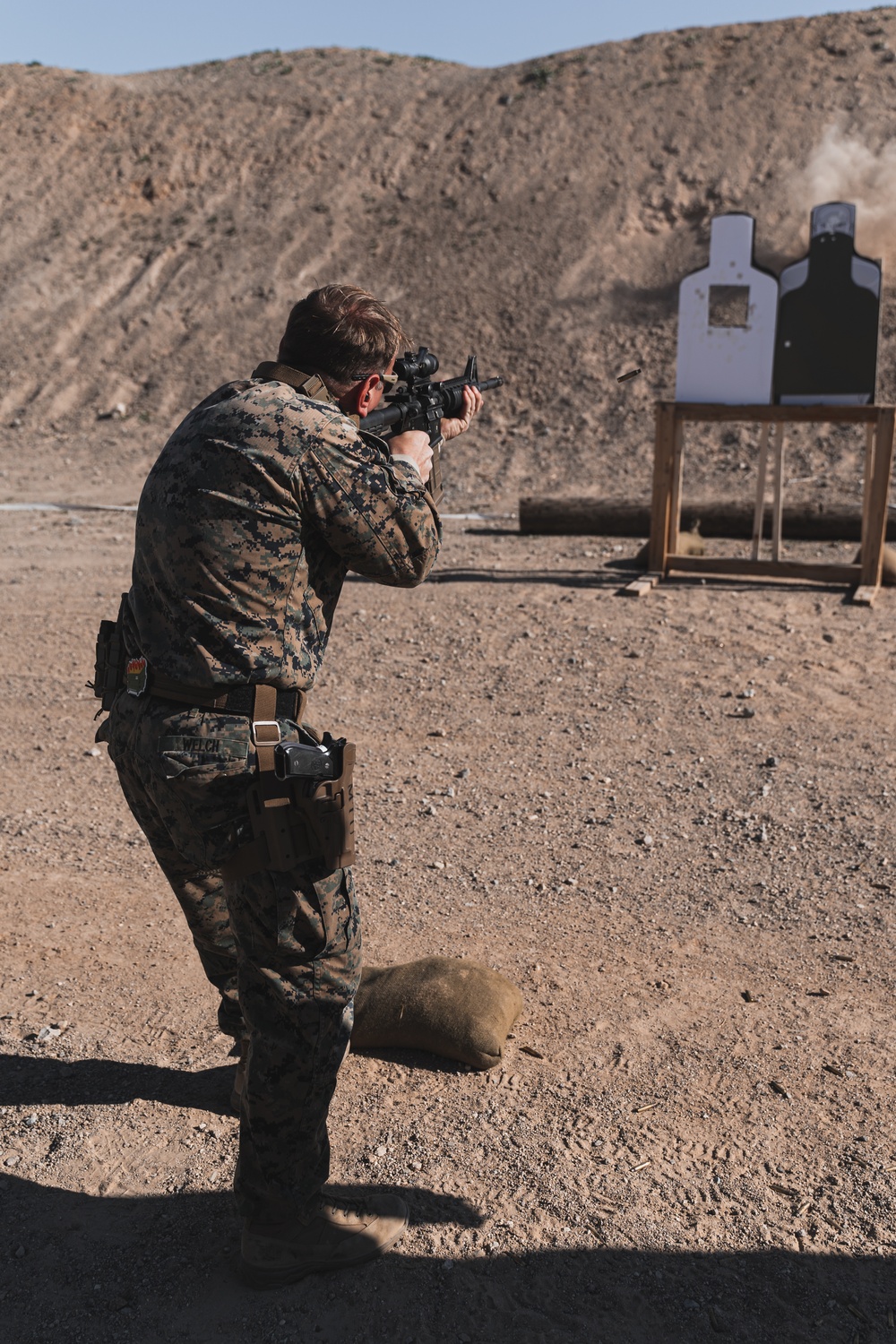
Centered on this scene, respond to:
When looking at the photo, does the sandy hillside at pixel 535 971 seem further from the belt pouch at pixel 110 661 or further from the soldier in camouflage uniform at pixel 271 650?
the belt pouch at pixel 110 661

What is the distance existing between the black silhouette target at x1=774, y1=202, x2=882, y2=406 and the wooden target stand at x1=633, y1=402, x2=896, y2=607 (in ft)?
0.87

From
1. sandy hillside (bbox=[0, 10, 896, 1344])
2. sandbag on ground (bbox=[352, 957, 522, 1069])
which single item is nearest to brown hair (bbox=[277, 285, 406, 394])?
sandbag on ground (bbox=[352, 957, 522, 1069])

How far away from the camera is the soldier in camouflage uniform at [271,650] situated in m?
2.00

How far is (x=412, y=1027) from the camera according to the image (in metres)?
2.90

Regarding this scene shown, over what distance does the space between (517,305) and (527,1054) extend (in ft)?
54.9

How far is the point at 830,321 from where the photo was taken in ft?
26.6

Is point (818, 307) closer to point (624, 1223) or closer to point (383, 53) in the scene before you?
point (624, 1223)

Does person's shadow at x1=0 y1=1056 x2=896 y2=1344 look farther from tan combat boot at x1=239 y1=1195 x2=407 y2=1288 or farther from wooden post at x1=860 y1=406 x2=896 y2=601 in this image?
wooden post at x1=860 y1=406 x2=896 y2=601

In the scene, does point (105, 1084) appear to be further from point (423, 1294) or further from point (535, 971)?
point (535, 971)

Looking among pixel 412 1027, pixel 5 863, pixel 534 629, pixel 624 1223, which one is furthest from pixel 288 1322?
pixel 534 629

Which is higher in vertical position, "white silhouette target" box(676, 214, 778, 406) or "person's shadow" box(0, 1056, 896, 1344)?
"white silhouette target" box(676, 214, 778, 406)

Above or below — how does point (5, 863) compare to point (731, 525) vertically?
below

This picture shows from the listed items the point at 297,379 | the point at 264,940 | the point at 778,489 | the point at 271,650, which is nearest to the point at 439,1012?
the point at 264,940

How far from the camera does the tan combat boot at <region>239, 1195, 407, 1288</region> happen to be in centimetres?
214
